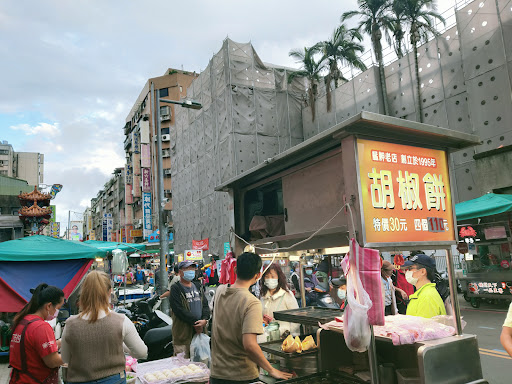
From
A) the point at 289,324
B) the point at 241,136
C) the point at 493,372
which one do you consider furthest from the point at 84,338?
the point at 241,136

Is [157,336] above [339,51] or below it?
below

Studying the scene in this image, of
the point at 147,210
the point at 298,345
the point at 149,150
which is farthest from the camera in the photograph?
the point at 149,150

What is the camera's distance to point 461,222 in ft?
44.5

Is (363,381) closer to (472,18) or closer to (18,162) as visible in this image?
(472,18)

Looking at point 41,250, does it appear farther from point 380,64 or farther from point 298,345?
point 380,64

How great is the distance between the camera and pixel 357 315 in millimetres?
2824

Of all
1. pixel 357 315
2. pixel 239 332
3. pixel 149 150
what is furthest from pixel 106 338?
pixel 149 150

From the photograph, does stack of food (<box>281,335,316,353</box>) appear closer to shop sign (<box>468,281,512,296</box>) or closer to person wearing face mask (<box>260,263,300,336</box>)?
person wearing face mask (<box>260,263,300,336</box>)

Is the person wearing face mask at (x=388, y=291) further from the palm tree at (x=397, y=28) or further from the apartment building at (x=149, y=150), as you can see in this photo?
the apartment building at (x=149, y=150)

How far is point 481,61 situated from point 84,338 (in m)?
18.4

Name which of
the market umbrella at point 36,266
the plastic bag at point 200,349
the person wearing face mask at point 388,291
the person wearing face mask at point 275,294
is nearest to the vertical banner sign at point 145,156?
the market umbrella at point 36,266

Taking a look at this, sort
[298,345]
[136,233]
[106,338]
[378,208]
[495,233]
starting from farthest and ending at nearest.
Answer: [136,233]
[495,233]
[298,345]
[106,338]
[378,208]

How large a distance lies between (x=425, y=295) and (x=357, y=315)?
2.20 meters

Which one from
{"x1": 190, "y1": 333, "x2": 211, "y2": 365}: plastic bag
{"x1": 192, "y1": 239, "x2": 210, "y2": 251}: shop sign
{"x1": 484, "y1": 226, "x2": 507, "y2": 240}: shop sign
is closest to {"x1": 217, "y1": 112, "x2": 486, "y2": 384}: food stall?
{"x1": 190, "y1": 333, "x2": 211, "y2": 365}: plastic bag
